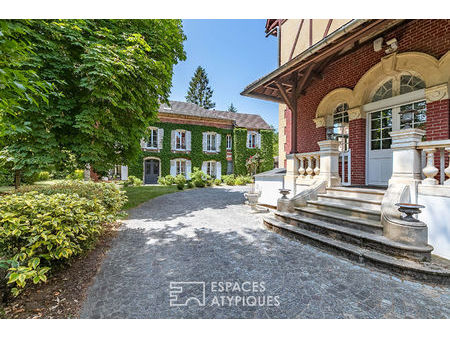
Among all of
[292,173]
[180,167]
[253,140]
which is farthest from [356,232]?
[253,140]

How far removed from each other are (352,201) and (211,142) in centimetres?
1721

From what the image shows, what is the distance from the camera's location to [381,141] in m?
5.28

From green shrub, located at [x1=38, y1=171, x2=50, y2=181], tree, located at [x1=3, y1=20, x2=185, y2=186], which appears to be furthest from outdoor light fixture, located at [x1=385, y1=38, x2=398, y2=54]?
green shrub, located at [x1=38, y1=171, x2=50, y2=181]

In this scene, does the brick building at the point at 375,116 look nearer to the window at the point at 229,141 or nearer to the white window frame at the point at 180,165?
the white window frame at the point at 180,165

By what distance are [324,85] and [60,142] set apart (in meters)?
8.39

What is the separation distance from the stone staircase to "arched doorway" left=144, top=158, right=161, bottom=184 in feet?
51.1

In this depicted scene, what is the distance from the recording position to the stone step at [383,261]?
2.36 m

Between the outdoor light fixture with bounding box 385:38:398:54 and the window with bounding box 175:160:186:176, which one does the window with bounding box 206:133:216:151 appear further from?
the outdoor light fixture with bounding box 385:38:398:54

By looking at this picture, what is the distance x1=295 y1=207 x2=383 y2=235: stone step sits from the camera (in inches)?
125

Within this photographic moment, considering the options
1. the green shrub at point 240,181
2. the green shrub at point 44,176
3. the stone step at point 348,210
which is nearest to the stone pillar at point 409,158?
the stone step at point 348,210
